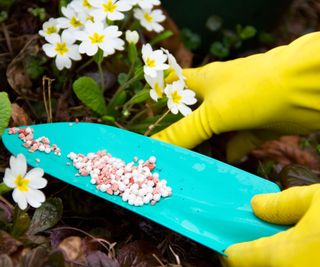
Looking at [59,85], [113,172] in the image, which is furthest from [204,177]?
[59,85]

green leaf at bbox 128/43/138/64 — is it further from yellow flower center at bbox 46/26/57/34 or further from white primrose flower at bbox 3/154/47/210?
white primrose flower at bbox 3/154/47/210

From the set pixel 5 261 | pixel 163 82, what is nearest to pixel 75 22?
pixel 163 82

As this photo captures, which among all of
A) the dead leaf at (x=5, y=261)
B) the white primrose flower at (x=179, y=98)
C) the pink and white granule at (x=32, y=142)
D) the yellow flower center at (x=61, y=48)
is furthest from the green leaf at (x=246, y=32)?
the dead leaf at (x=5, y=261)

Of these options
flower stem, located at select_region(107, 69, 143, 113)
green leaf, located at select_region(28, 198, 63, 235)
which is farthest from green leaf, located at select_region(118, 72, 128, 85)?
green leaf, located at select_region(28, 198, 63, 235)

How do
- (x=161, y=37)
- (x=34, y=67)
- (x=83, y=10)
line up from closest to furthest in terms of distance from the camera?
(x=83, y=10)
(x=34, y=67)
(x=161, y=37)

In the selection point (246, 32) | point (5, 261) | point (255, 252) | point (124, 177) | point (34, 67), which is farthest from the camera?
point (246, 32)

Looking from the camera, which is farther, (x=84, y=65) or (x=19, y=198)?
(x=84, y=65)

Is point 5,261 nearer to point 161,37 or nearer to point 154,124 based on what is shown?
point 154,124

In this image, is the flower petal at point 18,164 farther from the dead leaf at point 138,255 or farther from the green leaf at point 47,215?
the dead leaf at point 138,255
